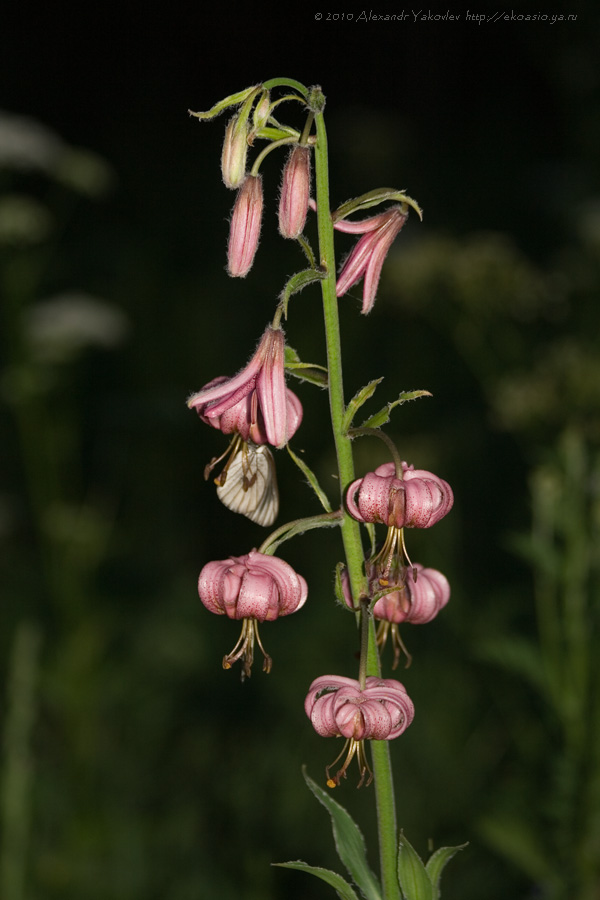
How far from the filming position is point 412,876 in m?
1.28

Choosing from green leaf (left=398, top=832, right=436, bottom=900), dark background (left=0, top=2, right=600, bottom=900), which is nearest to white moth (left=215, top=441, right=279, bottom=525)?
green leaf (left=398, top=832, right=436, bottom=900)

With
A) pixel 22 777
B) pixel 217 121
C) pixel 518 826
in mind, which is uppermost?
pixel 217 121

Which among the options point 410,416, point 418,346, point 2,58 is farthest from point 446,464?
point 2,58

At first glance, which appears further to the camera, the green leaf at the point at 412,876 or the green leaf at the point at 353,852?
the green leaf at the point at 353,852

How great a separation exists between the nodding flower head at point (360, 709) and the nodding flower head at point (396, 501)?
0.70ft

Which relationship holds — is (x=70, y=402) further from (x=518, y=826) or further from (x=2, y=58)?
(x=2, y=58)

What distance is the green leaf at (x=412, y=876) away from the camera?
1267 mm

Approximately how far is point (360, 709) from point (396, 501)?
276 mm

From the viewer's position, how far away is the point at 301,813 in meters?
3.16

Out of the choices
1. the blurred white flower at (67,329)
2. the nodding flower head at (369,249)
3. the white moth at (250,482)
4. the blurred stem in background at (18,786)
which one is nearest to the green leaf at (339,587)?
the white moth at (250,482)

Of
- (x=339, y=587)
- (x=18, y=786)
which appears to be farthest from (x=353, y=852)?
(x=18, y=786)

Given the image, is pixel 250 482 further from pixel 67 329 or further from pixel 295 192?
pixel 67 329

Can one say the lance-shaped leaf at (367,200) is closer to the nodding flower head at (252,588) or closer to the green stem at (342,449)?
the green stem at (342,449)

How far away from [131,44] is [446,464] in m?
8.31
